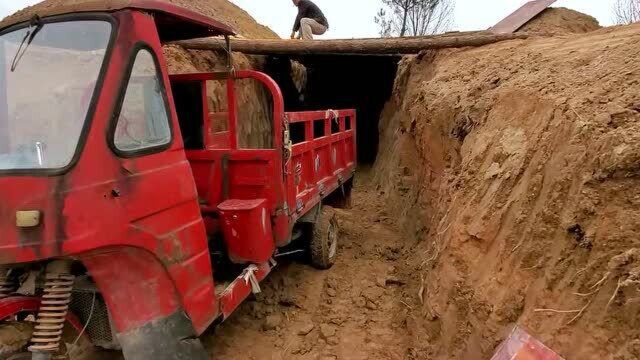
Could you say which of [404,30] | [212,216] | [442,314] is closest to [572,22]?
[442,314]

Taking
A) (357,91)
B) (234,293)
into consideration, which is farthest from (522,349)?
(357,91)

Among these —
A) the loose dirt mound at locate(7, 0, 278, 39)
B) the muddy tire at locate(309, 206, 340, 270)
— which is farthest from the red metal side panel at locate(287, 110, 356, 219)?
the loose dirt mound at locate(7, 0, 278, 39)

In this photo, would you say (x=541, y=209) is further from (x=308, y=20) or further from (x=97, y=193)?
(x=308, y=20)

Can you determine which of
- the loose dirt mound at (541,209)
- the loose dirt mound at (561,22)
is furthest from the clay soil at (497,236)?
the loose dirt mound at (561,22)

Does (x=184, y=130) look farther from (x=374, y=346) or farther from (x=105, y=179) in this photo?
(x=374, y=346)

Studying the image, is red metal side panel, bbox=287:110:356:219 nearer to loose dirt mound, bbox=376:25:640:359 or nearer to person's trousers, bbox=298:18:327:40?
loose dirt mound, bbox=376:25:640:359

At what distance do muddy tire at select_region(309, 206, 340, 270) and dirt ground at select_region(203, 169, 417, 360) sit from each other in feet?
0.38

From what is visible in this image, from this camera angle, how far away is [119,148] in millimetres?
2555

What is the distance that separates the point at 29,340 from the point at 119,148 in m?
1.09

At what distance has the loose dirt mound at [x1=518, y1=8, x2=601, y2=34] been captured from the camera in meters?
7.35

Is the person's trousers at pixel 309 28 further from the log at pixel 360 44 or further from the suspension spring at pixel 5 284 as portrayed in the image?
the suspension spring at pixel 5 284

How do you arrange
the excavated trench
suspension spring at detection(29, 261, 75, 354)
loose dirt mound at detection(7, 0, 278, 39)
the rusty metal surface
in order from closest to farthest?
suspension spring at detection(29, 261, 75, 354)
the rusty metal surface
loose dirt mound at detection(7, 0, 278, 39)
the excavated trench

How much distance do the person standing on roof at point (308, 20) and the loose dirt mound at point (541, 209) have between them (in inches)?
248

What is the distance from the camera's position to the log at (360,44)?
7016 millimetres
